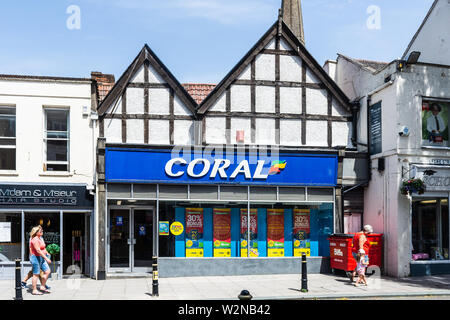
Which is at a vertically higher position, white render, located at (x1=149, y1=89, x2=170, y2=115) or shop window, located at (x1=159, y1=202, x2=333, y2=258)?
white render, located at (x1=149, y1=89, x2=170, y2=115)

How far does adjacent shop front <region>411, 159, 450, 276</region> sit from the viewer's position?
17.1m

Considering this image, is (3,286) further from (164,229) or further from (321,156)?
(321,156)

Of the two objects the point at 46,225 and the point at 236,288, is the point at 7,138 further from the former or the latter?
the point at 236,288

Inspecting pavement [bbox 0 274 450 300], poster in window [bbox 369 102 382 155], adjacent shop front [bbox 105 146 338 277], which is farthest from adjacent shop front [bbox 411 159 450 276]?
adjacent shop front [bbox 105 146 338 277]

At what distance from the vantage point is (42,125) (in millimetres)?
16703

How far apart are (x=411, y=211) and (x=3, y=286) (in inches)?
509

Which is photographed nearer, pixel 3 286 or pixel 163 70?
pixel 3 286

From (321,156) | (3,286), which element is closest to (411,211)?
(321,156)

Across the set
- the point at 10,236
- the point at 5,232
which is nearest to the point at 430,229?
the point at 10,236

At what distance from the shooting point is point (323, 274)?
17.4 m

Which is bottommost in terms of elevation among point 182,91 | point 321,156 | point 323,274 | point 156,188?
point 323,274

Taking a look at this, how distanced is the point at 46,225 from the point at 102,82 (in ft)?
20.8

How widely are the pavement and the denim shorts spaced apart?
64cm

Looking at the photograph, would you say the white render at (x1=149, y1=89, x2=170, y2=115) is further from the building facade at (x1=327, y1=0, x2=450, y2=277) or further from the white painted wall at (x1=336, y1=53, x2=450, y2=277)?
the white painted wall at (x1=336, y1=53, x2=450, y2=277)
